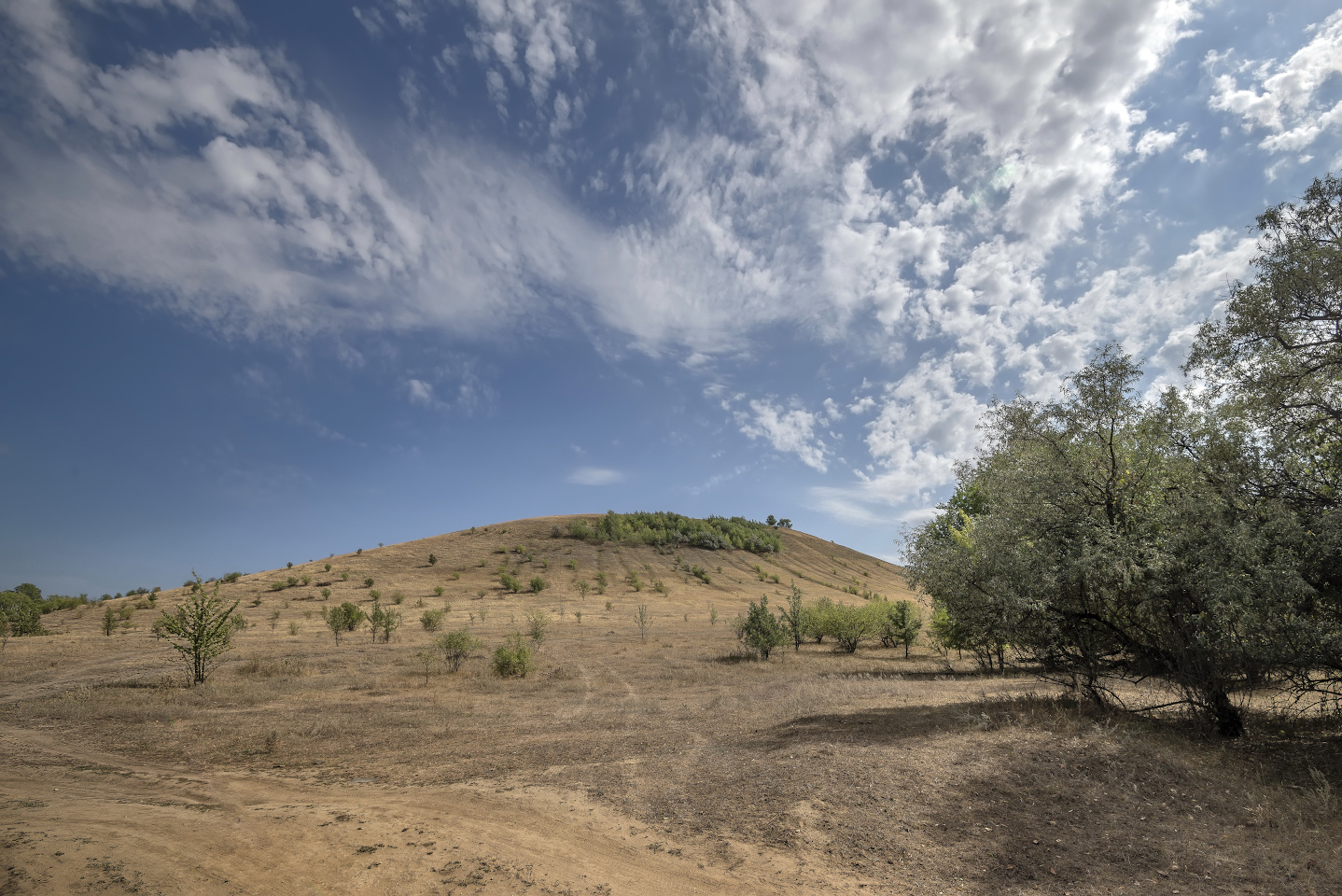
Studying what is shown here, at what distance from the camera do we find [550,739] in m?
13.0

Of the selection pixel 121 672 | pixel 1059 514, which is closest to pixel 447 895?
pixel 1059 514


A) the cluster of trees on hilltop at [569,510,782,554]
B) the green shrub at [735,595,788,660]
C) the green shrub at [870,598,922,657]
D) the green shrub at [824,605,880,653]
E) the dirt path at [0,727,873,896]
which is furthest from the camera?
the cluster of trees on hilltop at [569,510,782,554]

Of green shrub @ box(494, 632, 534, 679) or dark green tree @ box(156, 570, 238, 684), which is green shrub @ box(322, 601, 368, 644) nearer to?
dark green tree @ box(156, 570, 238, 684)

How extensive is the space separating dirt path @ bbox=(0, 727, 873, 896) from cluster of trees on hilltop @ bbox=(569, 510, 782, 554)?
80843 mm

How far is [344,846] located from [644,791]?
444cm

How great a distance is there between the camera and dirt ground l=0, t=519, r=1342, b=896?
6504 mm

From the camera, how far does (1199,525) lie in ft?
35.1

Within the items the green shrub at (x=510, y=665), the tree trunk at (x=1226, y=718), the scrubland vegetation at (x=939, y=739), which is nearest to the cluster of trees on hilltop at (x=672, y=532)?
the green shrub at (x=510, y=665)

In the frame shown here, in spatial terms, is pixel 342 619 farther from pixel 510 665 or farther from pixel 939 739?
pixel 939 739

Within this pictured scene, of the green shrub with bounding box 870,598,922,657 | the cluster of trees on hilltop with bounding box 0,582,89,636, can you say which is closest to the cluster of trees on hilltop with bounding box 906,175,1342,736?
the green shrub with bounding box 870,598,922,657

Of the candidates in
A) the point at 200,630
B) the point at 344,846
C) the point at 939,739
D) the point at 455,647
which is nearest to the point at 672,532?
the point at 455,647

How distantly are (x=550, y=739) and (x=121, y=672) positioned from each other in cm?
2037

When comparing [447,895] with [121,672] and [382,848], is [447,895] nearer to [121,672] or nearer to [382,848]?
[382,848]

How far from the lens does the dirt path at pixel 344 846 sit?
6250 millimetres
